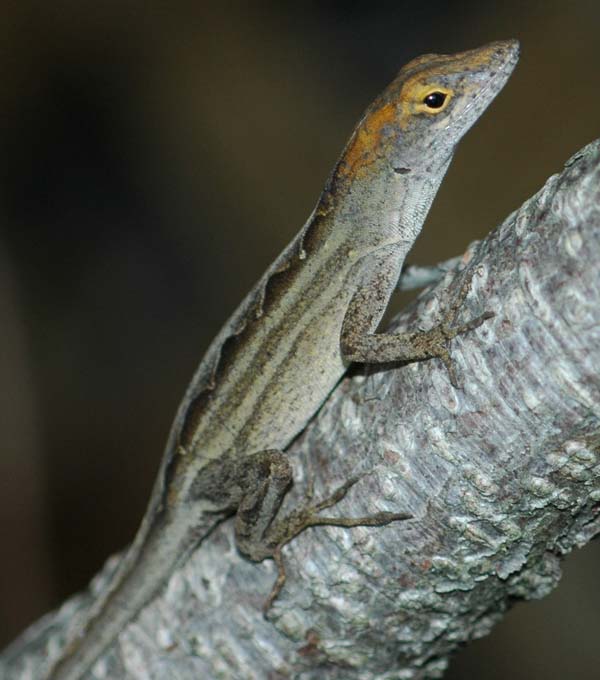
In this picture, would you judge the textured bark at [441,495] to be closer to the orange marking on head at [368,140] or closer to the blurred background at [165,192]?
the orange marking on head at [368,140]

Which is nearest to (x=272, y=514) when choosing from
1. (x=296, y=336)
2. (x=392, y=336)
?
(x=296, y=336)

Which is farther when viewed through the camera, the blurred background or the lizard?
the blurred background

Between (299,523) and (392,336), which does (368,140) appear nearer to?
(392,336)

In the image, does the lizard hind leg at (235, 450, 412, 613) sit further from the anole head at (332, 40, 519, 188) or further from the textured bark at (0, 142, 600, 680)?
the anole head at (332, 40, 519, 188)

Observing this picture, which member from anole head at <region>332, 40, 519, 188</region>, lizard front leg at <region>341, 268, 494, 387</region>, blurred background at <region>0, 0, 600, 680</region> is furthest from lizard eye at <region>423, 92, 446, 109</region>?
blurred background at <region>0, 0, 600, 680</region>

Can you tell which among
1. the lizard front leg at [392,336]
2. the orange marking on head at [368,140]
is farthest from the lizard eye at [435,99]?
the lizard front leg at [392,336]

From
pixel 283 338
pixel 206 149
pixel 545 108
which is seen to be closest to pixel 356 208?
pixel 283 338
